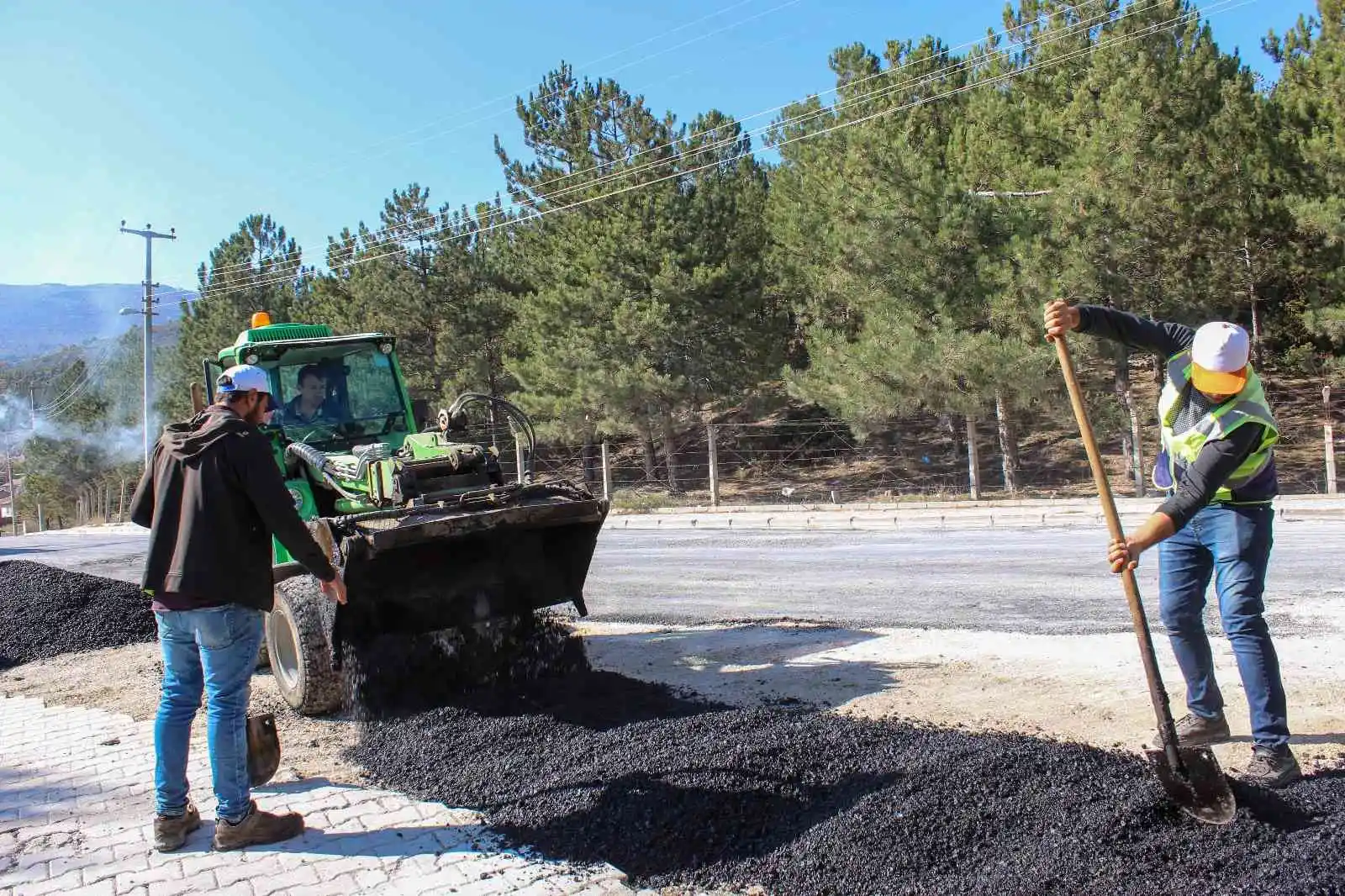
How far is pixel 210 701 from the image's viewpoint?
3922mm

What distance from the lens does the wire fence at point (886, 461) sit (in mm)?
19219

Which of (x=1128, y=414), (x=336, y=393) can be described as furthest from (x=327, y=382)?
(x=1128, y=414)

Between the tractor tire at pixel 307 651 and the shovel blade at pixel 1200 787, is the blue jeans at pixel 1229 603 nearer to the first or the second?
the shovel blade at pixel 1200 787

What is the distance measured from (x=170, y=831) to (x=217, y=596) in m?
0.96

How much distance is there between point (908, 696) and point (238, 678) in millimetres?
3360

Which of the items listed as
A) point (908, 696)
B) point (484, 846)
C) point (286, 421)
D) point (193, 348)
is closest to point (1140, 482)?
point (908, 696)

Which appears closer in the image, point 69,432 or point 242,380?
point 242,380

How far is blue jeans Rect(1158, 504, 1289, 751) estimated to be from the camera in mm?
3811

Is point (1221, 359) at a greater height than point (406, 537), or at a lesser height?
greater

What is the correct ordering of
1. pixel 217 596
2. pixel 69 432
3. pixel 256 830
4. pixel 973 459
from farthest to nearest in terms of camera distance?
pixel 69 432
pixel 973 459
pixel 256 830
pixel 217 596

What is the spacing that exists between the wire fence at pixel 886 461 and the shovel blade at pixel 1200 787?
15.4 metres

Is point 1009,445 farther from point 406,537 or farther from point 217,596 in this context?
point 217,596

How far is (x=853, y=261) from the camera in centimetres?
1906

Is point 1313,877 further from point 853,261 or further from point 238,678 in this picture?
point 853,261
